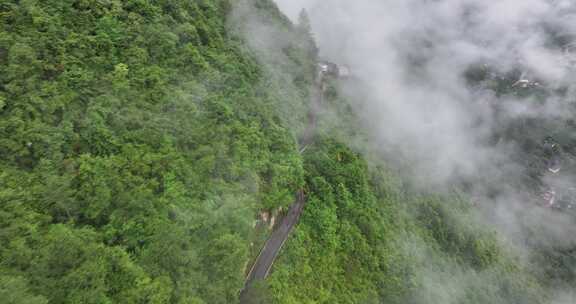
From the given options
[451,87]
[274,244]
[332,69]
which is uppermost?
[451,87]

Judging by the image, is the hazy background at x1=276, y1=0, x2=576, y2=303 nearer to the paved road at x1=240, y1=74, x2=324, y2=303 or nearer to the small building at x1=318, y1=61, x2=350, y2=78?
the small building at x1=318, y1=61, x2=350, y2=78

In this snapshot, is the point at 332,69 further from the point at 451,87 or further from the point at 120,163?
the point at 451,87

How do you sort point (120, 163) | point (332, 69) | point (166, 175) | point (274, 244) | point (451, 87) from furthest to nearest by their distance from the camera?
point (451, 87)
point (332, 69)
point (274, 244)
point (166, 175)
point (120, 163)

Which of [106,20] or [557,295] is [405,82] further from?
[106,20]

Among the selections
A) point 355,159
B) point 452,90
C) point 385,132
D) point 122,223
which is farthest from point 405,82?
point 122,223

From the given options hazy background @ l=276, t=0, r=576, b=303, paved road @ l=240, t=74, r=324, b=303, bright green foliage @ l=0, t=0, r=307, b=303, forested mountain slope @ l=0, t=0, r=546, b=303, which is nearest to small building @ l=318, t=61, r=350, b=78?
hazy background @ l=276, t=0, r=576, b=303

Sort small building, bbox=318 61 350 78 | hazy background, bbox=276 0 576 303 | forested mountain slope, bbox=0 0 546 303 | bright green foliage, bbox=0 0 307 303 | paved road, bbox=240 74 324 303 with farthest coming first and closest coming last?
hazy background, bbox=276 0 576 303 → small building, bbox=318 61 350 78 → paved road, bbox=240 74 324 303 → forested mountain slope, bbox=0 0 546 303 → bright green foliage, bbox=0 0 307 303

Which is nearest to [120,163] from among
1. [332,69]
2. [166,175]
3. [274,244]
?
[166,175]

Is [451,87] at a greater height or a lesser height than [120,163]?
greater

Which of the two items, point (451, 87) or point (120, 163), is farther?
point (451, 87)
